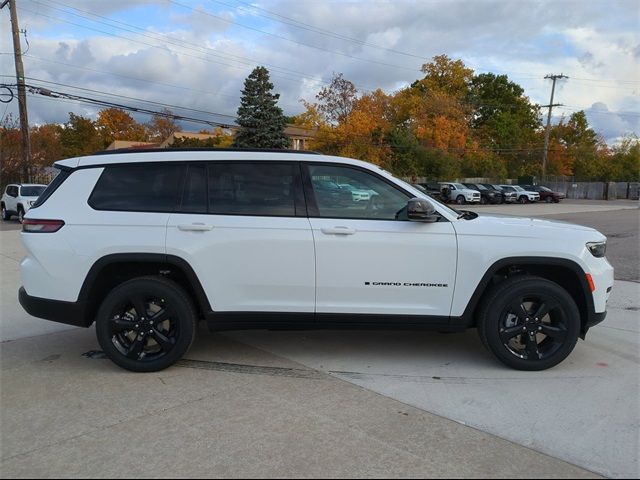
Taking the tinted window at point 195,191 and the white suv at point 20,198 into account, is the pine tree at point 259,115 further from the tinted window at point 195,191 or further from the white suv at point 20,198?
the tinted window at point 195,191

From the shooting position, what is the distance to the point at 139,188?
4480mm

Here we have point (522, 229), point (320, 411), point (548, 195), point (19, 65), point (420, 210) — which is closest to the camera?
point (320, 411)

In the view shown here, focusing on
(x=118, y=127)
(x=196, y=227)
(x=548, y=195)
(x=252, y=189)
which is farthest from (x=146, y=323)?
(x=118, y=127)

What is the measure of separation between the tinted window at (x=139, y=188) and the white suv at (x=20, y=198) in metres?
19.7

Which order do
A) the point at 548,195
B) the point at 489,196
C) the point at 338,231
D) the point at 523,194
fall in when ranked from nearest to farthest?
the point at 338,231, the point at 489,196, the point at 523,194, the point at 548,195

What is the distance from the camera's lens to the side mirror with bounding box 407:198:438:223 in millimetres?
4145

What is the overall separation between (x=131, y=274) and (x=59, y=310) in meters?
0.65

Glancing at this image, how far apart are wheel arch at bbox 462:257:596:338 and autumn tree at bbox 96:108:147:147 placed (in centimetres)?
8824

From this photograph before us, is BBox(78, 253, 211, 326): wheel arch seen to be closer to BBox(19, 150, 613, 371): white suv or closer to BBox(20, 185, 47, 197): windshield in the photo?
BBox(19, 150, 613, 371): white suv

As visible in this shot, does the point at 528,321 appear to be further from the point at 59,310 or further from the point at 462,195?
the point at 462,195

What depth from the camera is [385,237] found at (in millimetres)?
4258

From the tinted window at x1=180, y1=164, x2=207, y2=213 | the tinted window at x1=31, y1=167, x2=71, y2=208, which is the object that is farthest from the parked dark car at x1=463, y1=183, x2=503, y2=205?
the tinted window at x1=31, y1=167, x2=71, y2=208

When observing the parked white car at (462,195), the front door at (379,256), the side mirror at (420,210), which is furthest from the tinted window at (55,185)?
the parked white car at (462,195)

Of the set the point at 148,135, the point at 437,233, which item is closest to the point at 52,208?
the point at 437,233
